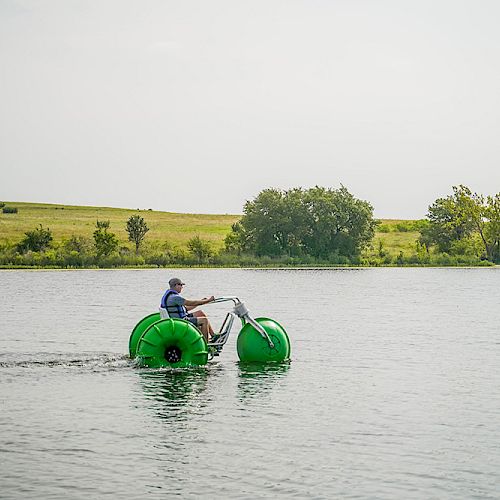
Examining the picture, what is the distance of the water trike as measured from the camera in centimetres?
2191

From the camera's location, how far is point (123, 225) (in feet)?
503

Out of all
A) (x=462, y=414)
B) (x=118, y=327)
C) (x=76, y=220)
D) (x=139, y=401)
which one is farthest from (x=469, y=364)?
(x=76, y=220)

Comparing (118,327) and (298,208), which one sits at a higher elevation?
(298,208)

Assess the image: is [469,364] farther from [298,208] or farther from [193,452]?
[298,208]

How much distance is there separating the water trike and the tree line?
80.2m


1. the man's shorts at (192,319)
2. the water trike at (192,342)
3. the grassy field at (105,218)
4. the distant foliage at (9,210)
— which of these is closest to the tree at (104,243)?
the grassy field at (105,218)

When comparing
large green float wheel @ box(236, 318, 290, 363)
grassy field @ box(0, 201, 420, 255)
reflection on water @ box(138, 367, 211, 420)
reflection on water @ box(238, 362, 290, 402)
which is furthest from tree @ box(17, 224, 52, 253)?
reflection on water @ box(138, 367, 211, 420)

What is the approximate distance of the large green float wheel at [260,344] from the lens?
23.2 m

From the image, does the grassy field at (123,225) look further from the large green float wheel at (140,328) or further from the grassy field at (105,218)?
the large green float wheel at (140,328)

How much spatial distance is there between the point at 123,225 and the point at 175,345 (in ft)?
435

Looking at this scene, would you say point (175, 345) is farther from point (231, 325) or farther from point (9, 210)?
point (9, 210)

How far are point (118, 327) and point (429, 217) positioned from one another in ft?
300

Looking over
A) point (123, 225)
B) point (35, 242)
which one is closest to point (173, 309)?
point (35, 242)

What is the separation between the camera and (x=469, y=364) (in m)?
25.0
